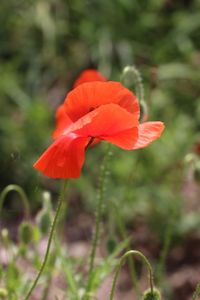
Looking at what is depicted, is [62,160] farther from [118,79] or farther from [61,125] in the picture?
[118,79]

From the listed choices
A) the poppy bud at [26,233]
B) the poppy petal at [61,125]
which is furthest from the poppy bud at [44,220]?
the poppy petal at [61,125]

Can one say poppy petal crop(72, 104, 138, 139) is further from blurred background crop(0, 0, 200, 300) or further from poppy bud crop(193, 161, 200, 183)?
poppy bud crop(193, 161, 200, 183)

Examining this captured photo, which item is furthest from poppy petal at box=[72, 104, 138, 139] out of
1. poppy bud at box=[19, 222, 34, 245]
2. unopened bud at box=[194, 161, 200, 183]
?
unopened bud at box=[194, 161, 200, 183]

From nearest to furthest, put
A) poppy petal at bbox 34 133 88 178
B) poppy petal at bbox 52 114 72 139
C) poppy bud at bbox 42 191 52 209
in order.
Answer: poppy petal at bbox 34 133 88 178 → poppy petal at bbox 52 114 72 139 → poppy bud at bbox 42 191 52 209

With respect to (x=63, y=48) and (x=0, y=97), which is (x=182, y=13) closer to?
(x=63, y=48)

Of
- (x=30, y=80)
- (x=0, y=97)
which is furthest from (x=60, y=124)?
(x=30, y=80)
